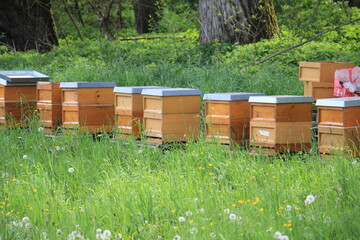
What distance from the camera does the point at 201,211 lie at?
3.34 meters

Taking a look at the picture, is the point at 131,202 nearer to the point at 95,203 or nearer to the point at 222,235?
the point at 95,203

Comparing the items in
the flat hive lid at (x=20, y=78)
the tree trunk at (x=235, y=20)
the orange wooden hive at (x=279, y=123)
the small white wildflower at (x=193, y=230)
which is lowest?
the small white wildflower at (x=193, y=230)

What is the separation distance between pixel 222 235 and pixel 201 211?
32cm

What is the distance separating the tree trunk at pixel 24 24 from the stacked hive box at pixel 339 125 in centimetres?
1169

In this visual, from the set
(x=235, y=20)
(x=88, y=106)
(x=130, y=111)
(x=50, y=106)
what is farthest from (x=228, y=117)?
(x=235, y=20)

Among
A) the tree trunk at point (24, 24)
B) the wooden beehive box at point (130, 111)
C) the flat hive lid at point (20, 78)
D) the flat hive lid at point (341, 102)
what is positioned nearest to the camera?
the flat hive lid at point (341, 102)

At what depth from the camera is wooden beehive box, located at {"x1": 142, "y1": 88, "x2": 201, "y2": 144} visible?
5.60 metres

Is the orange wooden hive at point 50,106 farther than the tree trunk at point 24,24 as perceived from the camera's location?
No

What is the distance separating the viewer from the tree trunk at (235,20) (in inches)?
443

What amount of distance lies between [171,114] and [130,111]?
21.0 inches

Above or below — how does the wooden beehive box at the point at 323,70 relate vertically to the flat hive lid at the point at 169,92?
above

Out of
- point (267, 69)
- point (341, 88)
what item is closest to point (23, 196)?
point (341, 88)

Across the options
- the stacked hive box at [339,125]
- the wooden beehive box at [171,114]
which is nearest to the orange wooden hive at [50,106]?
the wooden beehive box at [171,114]

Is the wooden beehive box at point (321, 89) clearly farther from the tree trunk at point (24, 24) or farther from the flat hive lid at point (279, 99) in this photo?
the tree trunk at point (24, 24)
